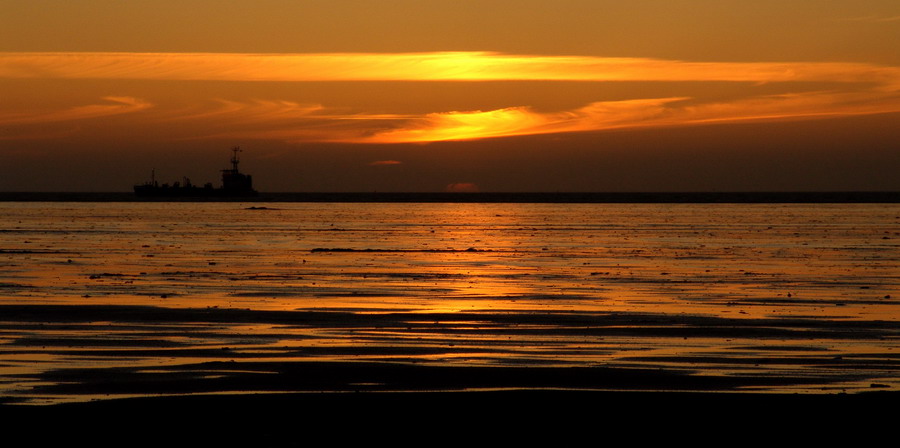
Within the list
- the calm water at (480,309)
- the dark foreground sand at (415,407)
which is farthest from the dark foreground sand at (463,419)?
the calm water at (480,309)

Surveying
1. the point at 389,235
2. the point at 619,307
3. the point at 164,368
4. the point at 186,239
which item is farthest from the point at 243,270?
the point at 389,235

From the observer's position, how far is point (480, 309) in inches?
1123

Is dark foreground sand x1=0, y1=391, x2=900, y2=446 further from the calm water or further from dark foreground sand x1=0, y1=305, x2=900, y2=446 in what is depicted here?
the calm water

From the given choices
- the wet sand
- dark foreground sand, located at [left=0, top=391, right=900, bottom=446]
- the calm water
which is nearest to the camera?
dark foreground sand, located at [left=0, top=391, right=900, bottom=446]

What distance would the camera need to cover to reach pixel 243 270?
140 ft

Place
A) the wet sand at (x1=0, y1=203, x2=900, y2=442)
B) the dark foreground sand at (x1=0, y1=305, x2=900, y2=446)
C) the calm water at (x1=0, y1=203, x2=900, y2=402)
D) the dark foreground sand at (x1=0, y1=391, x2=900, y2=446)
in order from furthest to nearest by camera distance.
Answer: the calm water at (x1=0, y1=203, x2=900, y2=402) < the wet sand at (x1=0, y1=203, x2=900, y2=442) < the dark foreground sand at (x1=0, y1=305, x2=900, y2=446) < the dark foreground sand at (x1=0, y1=391, x2=900, y2=446)

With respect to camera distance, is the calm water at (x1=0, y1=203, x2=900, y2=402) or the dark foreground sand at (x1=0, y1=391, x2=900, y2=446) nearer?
the dark foreground sand at (x1=0, y1=391, x2=900, y2=446)

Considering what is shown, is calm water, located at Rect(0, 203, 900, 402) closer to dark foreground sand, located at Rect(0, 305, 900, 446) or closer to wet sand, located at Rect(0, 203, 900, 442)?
wet sand, located at Rect(0, 203, 900, 442)

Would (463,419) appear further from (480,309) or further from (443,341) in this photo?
(480,309)

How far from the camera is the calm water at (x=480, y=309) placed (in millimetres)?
19688

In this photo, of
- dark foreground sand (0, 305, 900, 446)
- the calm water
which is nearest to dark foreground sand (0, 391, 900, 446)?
dark foreground sand (0, 305, 900, 446)

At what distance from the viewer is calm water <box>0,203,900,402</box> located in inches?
775

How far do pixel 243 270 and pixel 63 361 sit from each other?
77.2 ft

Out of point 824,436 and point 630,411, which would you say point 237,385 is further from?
point 824,436
